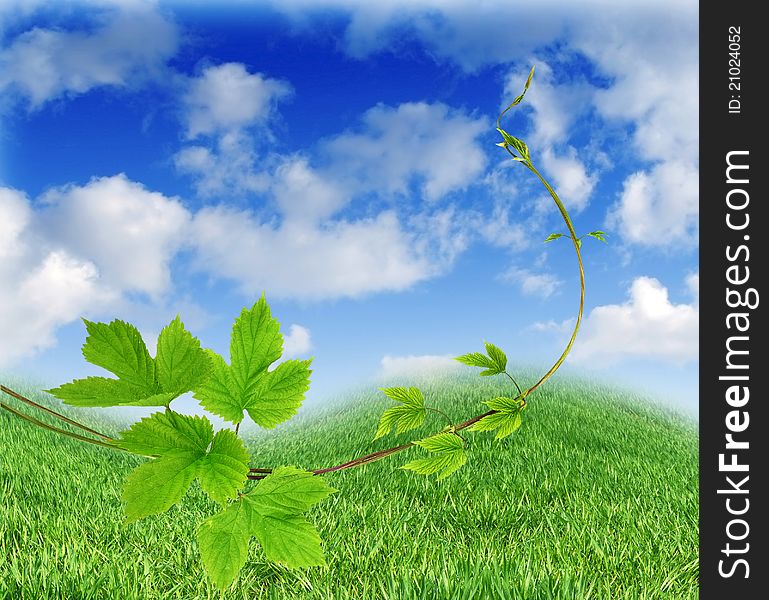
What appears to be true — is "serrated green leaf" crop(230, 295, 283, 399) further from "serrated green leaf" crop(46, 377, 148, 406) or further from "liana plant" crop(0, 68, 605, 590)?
"serrated green leaf" crop(46, 377, 148, 406)

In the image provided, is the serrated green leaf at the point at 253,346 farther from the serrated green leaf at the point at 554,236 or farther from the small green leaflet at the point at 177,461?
the serrated green leaf at the point at 554,236

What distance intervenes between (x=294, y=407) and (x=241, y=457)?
8cm

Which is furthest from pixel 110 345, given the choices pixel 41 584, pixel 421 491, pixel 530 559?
pixel 421 491

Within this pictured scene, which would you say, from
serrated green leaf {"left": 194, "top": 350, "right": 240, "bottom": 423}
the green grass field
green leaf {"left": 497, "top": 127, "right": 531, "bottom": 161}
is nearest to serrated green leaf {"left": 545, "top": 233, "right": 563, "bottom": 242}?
green leaf {"left": 497, "top": 127, "right": 531, "bottom": 161}

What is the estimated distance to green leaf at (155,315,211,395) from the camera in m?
0.59

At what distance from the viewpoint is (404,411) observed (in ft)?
3.01

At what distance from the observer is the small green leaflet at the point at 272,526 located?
629 millimetres

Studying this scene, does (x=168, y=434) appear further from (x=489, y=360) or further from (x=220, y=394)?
(x=489, y=360)
